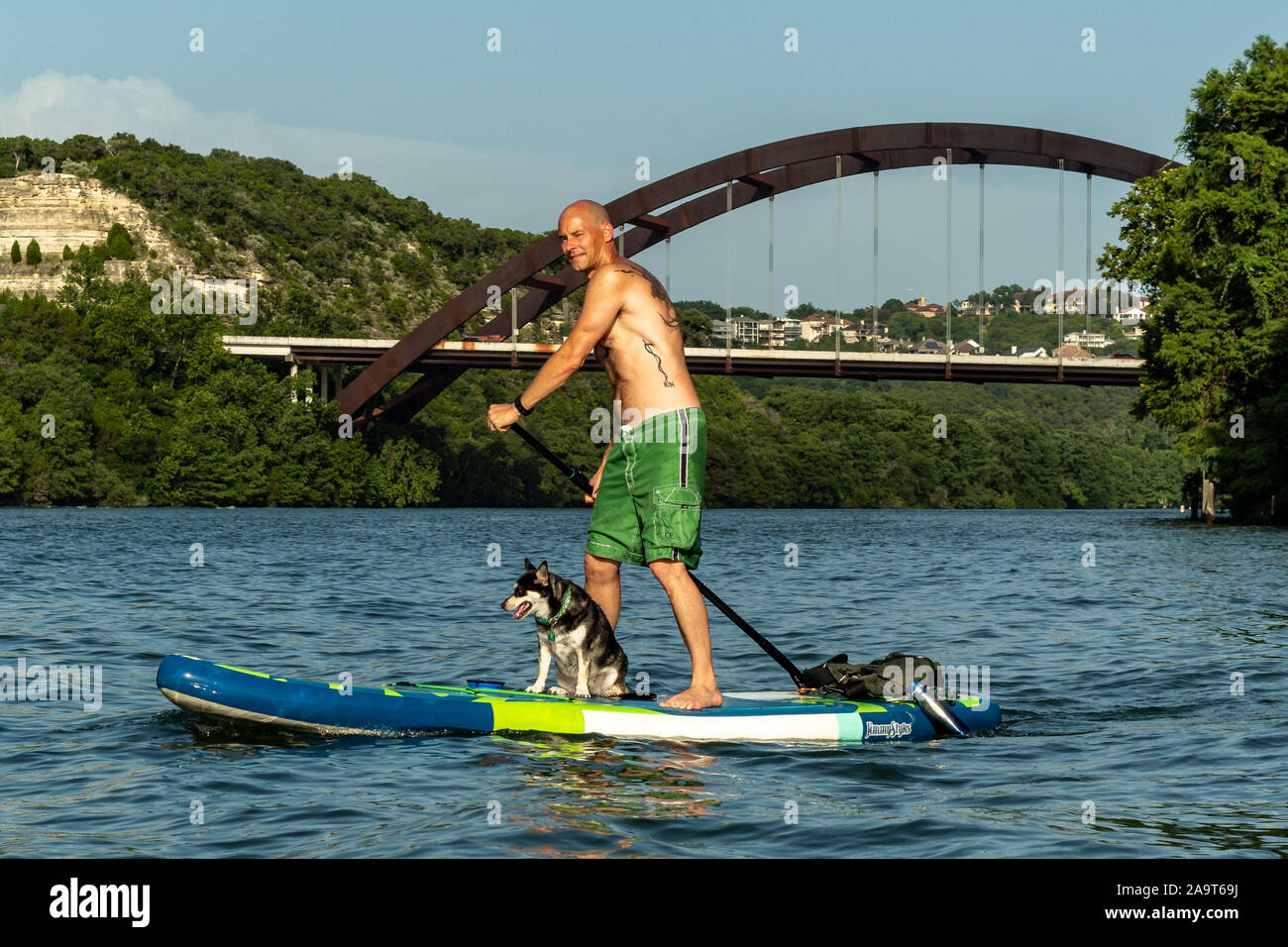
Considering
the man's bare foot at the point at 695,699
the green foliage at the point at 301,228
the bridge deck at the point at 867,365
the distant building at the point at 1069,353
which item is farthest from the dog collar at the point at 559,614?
the green foliage at the point at 301,228

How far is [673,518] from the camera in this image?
7102mm

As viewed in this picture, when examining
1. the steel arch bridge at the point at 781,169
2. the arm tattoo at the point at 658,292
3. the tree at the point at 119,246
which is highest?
the tree at the point at 119,246

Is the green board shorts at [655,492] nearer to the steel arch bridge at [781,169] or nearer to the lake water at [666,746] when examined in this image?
the lake water at [666,746]

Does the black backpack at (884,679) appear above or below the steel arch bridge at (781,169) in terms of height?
below

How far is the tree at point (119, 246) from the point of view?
97.3m

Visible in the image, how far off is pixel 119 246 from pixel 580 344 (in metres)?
99.2

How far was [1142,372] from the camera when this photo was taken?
50750 millimetres

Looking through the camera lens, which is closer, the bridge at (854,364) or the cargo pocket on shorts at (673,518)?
the cargo pocket on shorts at (673,518)

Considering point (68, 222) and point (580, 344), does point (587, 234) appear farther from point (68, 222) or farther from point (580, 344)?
point (68, 222)

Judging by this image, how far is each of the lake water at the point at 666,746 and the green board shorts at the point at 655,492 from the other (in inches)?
40.1

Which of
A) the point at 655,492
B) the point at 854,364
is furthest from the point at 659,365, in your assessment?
the point at 854,364

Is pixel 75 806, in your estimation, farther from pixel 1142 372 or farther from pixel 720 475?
pixel 720 475

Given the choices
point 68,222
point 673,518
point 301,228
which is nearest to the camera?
point 673,518
